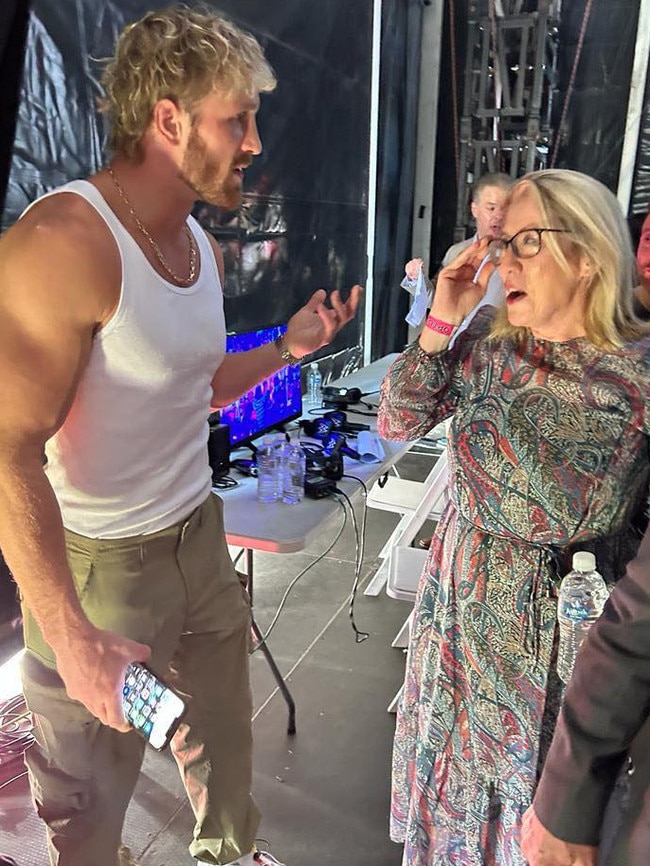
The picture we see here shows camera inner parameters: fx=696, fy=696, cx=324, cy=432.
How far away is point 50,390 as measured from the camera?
0.95 metres

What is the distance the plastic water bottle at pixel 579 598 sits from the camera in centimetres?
124

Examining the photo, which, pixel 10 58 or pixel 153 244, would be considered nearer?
pixel 153 244

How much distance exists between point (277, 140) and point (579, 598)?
9.64ft

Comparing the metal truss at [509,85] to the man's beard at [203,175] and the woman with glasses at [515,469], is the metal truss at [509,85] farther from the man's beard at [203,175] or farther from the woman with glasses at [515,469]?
the man's beard at [203,175]

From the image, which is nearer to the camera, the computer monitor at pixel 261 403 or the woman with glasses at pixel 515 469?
the woman with glasses at pixel 515 469

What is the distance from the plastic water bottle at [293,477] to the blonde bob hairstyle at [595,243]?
38.6 inches

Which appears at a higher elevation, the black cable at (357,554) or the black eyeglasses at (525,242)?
the black eyeglasses at (525,242)

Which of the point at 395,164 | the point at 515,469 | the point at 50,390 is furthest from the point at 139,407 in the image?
the point at 395,164

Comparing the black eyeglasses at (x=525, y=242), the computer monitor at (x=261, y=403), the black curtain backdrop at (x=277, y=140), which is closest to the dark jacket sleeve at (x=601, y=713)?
the black eyeglasses at (x=525, y=242)

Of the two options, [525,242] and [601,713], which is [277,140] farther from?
[601,713]

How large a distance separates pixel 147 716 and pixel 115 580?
29 centimetres

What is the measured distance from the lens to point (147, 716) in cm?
95

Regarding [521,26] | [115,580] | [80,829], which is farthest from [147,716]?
[521,26]

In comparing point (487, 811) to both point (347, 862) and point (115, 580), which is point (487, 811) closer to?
point (347, 862)
